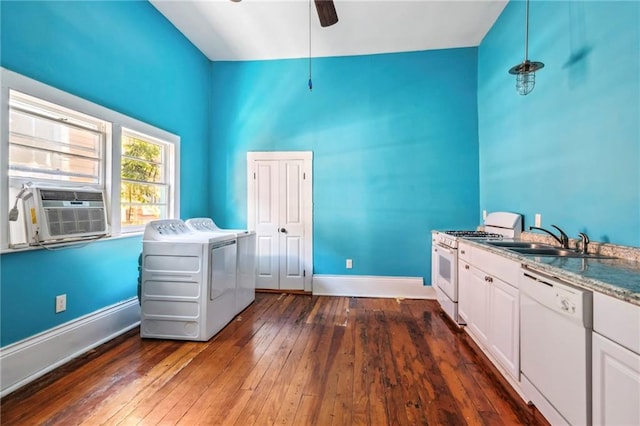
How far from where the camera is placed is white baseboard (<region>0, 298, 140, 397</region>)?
1808 millimetres

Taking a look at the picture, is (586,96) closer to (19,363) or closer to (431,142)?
(431,142)

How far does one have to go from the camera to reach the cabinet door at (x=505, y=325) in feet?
5.77

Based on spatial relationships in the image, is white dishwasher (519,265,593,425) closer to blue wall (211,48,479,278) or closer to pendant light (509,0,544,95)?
pendant light (509,0,544,95)

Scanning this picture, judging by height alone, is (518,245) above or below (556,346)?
above

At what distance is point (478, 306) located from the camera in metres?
2.32

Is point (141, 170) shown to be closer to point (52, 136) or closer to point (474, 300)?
point (52, 136)

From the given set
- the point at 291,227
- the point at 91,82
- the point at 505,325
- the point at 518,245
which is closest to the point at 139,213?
the point at 91,82

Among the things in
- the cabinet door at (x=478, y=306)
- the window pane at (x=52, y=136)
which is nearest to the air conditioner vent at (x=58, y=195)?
the window pane at (x=52, y=136)

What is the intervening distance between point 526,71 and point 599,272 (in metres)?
1.59

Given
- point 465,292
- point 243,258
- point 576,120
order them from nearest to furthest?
point 576,120 < point 465,292 < point 243,258

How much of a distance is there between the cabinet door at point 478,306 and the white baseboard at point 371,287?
1.26 meters

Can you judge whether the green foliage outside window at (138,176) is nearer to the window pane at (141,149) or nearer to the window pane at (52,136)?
the window pane at (141,149)

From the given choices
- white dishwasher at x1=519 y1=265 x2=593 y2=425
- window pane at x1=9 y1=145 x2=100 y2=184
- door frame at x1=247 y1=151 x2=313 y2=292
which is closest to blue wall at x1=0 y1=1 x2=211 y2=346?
window pane at x1=9 y1=145 x2=100 y2=184

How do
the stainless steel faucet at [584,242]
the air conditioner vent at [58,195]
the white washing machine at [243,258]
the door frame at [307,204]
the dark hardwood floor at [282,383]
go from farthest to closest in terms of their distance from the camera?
1. the door frame at [307,204]
2. the white washing machine at [243,258]
3. the air conditioner vent at [58,195]
4. the stainless steel faucet at [584,242]
5. the dark hardwood floor at [282,383]
